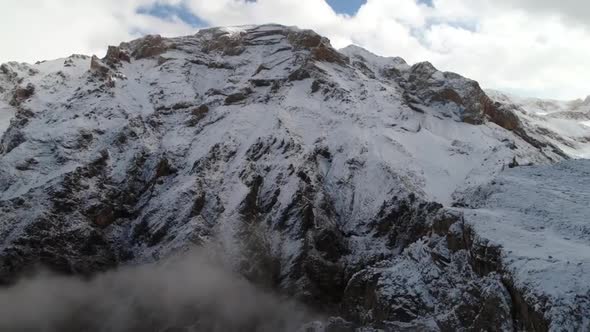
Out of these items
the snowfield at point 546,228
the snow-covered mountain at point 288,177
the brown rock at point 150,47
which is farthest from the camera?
the brown rock at point 150,47

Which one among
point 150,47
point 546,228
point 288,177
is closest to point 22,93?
point 150,47

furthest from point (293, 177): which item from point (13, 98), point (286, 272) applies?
point (13, 98)

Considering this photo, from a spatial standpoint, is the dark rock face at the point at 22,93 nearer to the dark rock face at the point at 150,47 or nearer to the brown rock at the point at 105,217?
the dark rock face at the point at 150,47

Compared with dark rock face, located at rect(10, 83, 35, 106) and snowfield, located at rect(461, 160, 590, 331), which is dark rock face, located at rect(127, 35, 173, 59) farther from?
snowfield, located at rect(461, 160, 590, 331)

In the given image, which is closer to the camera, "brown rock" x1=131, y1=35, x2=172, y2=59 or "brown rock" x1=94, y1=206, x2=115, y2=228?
"brown rock" x1=94, y1=206, x2=115, y2=228

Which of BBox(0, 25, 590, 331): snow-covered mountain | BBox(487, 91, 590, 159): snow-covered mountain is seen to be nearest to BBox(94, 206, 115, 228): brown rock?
BBox(0, 25, 590, 331): snow-covered mountain

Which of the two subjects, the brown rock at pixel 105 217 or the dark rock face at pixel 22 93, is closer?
the brown rock at pixel 105 217

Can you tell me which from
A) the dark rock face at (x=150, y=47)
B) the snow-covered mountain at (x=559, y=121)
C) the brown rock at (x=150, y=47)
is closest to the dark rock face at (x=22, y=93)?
the dark rock face at (x=150, y=47)

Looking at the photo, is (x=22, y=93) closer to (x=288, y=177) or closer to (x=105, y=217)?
→ (x=105, y=217)
